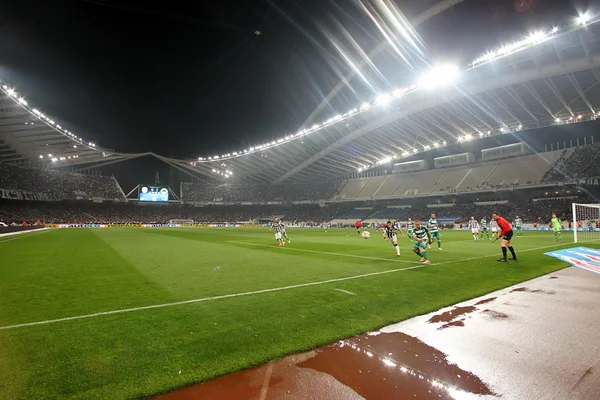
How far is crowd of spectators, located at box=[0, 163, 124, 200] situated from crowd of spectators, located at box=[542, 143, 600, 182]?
93214 mm

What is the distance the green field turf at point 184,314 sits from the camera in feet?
10.8

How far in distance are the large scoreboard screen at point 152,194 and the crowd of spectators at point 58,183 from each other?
13080mm

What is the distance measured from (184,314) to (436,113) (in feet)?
140

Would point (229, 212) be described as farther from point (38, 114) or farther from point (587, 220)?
point (587, 220)

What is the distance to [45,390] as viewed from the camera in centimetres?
292

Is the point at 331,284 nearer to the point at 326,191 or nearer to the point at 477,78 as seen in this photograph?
the point at 477,78

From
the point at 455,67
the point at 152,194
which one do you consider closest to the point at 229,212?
the point at 152,194

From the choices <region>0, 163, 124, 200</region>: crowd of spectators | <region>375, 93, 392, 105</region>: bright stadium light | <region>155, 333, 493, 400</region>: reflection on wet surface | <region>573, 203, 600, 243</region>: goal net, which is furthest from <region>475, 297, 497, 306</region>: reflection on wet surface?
<region>0, 163, 124, 200</region>: crowd of spectators

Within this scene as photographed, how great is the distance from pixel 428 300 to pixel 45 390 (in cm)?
616

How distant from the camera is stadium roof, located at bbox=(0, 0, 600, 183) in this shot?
85.0 ft

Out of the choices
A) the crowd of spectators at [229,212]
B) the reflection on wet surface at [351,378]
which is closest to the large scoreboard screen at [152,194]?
the crowd of spectators at [229,212]

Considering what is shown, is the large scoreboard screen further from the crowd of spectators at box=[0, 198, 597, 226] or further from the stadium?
the stadium

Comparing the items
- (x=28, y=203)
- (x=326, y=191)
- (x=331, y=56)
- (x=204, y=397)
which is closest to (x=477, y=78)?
(x=331, y=56)

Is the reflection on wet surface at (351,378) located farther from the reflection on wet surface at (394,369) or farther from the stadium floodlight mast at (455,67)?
the stadium floodlight mast at (455,67)
